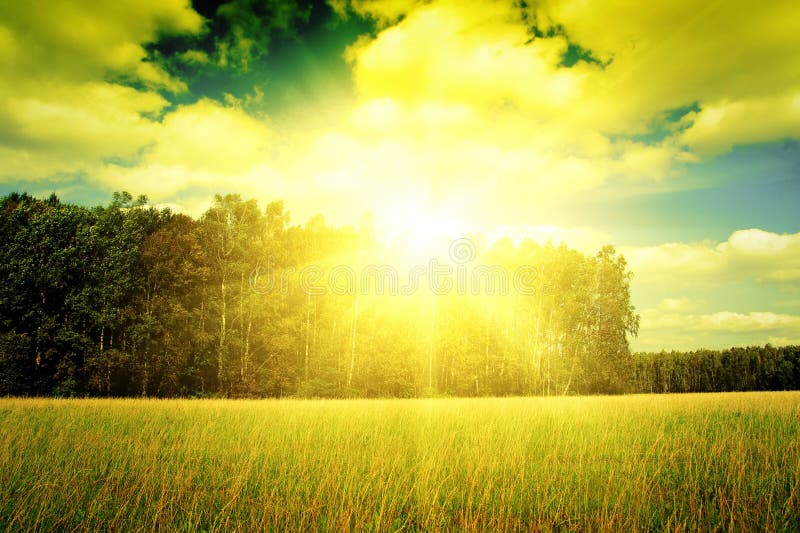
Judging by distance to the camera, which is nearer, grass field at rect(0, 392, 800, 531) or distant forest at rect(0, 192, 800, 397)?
grass field at rect(0, 392, 800, 531)

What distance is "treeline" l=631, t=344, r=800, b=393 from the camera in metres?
81.8

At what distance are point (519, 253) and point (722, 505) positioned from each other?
115ft

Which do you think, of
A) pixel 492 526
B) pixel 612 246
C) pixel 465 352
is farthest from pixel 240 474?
pixel 612 246

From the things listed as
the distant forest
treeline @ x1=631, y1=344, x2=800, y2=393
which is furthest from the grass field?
treeline @ x1=631, y1=344, x2=800, y2=393

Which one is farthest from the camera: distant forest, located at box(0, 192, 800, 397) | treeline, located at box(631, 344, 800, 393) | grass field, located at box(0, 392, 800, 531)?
treeline, located at box(631, 344, 800, 393)

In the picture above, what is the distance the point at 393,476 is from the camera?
5.65 meters

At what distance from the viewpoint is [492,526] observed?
13.6ft

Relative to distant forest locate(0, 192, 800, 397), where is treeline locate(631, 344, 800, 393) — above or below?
below

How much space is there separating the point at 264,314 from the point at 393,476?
24186mm

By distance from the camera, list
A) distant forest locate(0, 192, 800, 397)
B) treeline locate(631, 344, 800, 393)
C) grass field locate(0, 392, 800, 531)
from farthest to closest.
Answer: treeline locate(631, 344, 800, 393), distant forest locate(0, 192, 800, 397), grass field locate(0, 392, 800, 531)

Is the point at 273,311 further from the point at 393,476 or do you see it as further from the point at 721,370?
the point at 721,370

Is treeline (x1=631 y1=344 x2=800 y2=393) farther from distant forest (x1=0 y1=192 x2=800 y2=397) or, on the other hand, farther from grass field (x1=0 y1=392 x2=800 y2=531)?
grass field (x1=0 y1=392 x2=800 y2=531)

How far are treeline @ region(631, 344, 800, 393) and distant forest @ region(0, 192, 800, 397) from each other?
5454 centimetres

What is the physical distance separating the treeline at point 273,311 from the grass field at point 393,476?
670 inches
